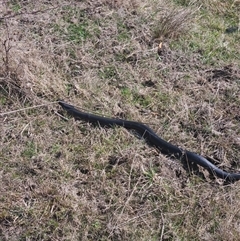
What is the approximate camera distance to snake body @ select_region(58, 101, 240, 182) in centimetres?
358

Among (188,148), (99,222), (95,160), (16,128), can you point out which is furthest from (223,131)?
(16,128)

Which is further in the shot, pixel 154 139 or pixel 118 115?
pixel 118 115

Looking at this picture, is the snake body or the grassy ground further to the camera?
the snake body

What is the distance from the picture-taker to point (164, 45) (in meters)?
4.75

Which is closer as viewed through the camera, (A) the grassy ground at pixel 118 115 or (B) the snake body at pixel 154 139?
(A) the grassy ground at pixel 118 115

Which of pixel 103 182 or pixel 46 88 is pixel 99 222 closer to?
pixel 103 182

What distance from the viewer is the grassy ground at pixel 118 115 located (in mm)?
3258

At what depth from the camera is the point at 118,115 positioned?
4.07 meters

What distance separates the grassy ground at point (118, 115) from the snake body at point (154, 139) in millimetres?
67

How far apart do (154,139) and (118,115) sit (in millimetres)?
441

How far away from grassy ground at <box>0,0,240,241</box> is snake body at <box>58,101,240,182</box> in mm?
67

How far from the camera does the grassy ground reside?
326cm

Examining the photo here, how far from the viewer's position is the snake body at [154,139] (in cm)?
358

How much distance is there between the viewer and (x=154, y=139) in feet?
12.5
